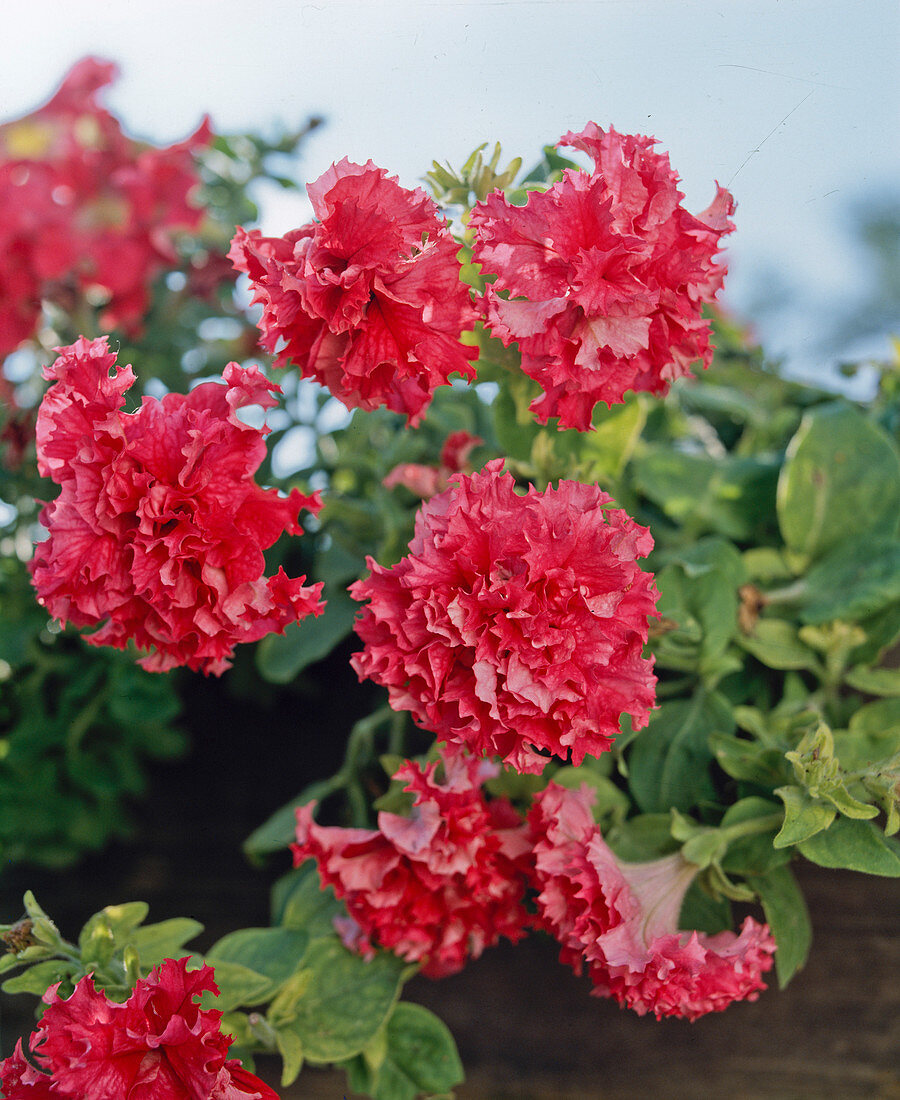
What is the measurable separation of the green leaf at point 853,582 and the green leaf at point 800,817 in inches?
6.1

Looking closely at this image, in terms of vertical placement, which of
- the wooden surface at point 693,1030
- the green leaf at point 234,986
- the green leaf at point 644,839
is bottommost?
the wooden surface at point 693,1030

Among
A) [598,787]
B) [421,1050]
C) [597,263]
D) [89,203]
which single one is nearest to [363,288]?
[597,263]

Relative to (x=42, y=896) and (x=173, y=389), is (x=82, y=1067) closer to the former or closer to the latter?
(x=42, y=896)

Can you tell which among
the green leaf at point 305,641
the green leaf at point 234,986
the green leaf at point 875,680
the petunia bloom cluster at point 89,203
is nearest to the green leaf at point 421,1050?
the green leaf at point 234,986

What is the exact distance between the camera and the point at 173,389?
0.77m

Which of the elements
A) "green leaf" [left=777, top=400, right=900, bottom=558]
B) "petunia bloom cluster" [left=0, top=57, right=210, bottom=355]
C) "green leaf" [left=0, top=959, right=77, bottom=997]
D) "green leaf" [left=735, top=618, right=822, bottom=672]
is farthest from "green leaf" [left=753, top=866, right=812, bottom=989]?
"petunia bloom cluster" [left=0, top=57, right=210, bottom=355]

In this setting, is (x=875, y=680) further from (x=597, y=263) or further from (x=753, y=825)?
(x=597, y=263)

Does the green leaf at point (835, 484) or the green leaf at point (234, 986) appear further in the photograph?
the green leaf at point (835, 484)

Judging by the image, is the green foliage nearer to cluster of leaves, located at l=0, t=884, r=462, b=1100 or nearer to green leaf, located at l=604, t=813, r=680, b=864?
cluster of leaves, located at l=0, t=884, r=462, b=1100

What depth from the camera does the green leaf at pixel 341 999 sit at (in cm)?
50

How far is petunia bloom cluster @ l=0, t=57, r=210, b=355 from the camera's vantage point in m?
0.75

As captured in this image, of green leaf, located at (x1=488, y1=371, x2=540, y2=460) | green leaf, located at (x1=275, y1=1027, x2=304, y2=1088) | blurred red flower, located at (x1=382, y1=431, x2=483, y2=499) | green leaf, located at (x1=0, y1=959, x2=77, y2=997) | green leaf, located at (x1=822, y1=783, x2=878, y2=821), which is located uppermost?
green leaf, located at (x1=488, y1=371, x2=540, y2=460)

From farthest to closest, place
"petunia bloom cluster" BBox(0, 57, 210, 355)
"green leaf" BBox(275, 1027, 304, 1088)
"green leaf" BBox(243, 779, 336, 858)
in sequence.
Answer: "petunia bloom cluster" BBox(0, 57, 210, 355)
"green leaf" BBox(243, 779, 336, 858)
"green leaf" BBox(275, 1027, 304, 1088)

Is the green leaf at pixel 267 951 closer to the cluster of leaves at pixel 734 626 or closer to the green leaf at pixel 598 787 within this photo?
the cluster of leaves at pixel 734 626
